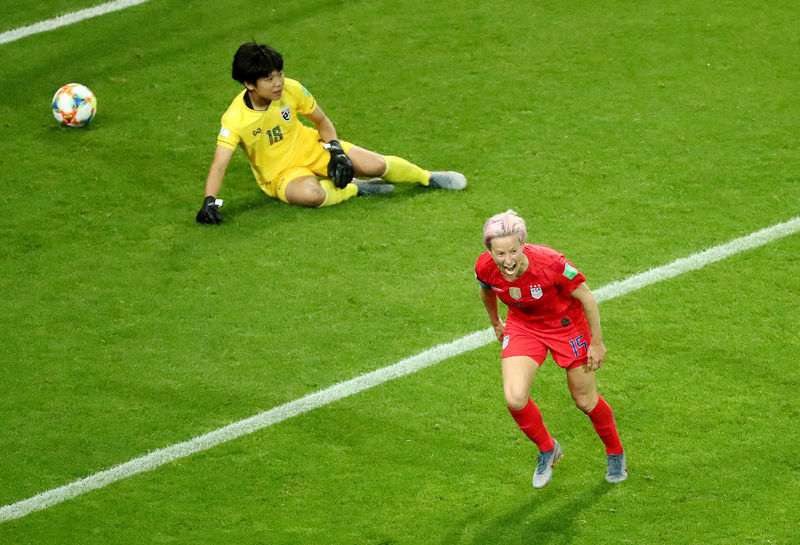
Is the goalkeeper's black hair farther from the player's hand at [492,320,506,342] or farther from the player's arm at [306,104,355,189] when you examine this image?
the player's hand at [492,320,506,342]

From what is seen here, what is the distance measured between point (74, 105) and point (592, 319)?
20.3 ft

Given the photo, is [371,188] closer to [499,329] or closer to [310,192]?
[310,192]

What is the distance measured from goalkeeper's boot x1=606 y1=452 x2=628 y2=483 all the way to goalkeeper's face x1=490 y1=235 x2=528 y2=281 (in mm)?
1132

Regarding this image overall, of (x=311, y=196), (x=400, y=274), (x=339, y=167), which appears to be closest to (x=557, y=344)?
(x=400, y=274)

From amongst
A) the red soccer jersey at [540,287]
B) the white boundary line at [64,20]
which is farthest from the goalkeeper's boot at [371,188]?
the white boundary line at [64,20]

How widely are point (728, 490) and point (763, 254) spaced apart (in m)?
2.61

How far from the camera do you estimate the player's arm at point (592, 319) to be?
5.43 metres

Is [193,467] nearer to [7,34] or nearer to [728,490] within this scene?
[728,490]

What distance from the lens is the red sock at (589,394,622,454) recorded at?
5691 mm

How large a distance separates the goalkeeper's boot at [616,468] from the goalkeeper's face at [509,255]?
1.13 metres

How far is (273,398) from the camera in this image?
266 inches

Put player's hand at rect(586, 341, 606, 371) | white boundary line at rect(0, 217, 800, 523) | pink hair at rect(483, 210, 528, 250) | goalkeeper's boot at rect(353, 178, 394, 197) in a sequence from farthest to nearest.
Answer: goalkeeper's boot at rect(353, 178, 394, 197), white boundary line at rect(0, 217, 800, 523), player's hand at rect(586, 341, 606, 371), pink hair at rect(483, 210, 528, 250)

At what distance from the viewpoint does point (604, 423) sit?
5.70m

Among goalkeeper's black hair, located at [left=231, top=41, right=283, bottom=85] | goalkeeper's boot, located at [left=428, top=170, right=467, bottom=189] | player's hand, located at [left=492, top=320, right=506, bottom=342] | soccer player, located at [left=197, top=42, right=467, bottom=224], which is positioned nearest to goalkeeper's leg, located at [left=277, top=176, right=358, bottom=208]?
soccer player, located at [left=197, top=42, right=467, bottom=224]
